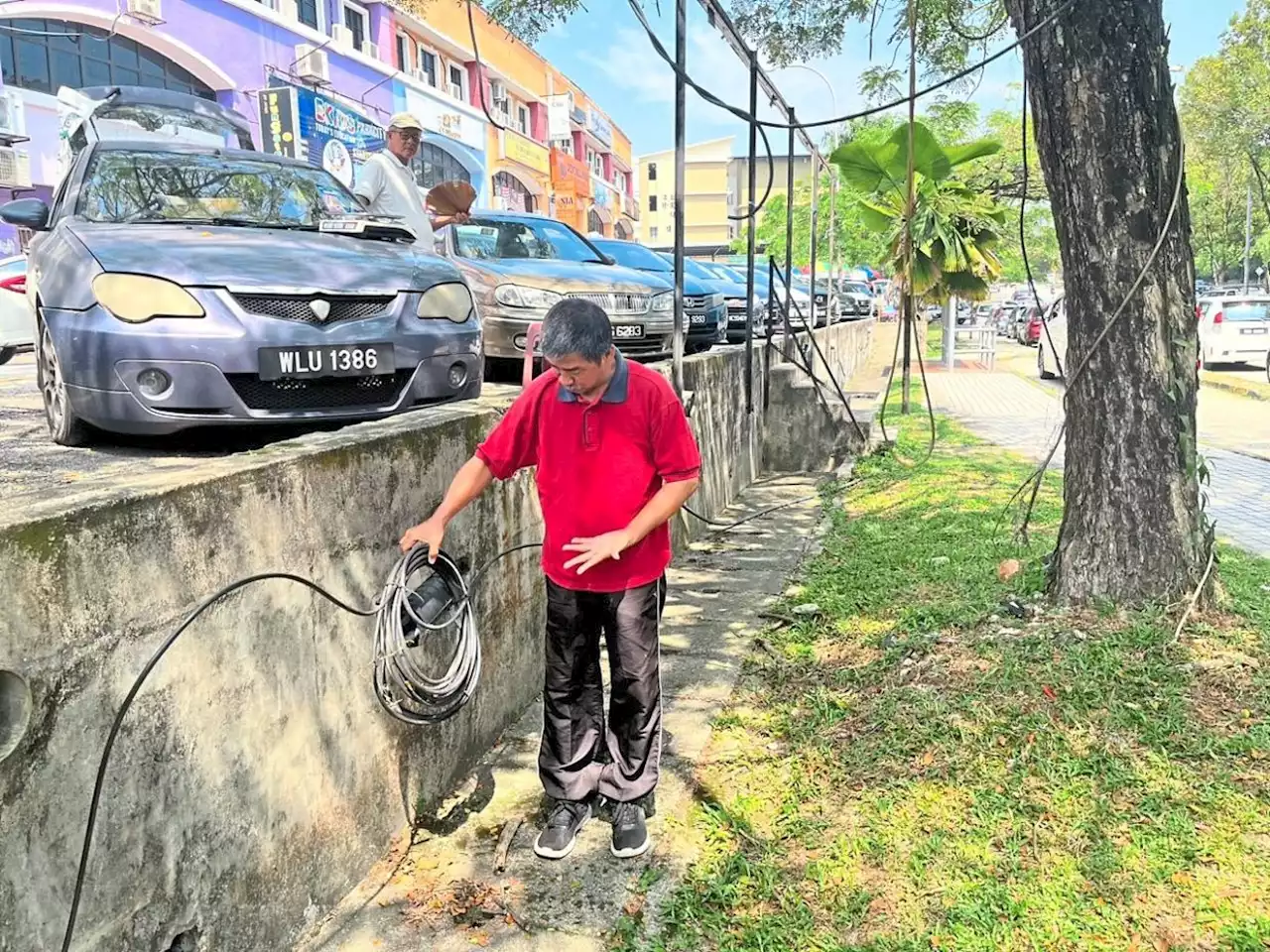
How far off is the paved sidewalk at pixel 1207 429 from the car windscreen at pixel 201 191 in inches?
195

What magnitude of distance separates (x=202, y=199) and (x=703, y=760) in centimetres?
391

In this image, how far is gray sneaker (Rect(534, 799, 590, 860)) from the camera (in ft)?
9.87

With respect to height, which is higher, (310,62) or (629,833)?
(310,62)

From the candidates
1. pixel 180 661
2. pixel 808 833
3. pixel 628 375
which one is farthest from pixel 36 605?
pixel 808 833

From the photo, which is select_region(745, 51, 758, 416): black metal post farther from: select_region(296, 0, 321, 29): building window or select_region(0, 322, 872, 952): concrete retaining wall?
select_region(296, 0, 321, 29): building window

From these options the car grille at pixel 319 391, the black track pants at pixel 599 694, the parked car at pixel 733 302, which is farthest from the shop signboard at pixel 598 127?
the black track pants at pixel 599 694

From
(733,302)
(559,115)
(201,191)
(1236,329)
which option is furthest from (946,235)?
(559,115)

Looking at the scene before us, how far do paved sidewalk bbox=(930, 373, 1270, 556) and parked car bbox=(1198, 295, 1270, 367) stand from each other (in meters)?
3.81

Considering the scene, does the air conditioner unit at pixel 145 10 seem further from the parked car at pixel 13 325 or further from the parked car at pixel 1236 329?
the parked car at pixel 1236 329

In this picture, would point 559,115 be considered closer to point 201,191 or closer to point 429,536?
point 201,191

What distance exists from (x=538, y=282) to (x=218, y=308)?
3.42m

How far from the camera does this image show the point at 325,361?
410cm

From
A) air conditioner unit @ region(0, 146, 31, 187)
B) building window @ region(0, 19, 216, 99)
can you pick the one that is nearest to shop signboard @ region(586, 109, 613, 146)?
building window @ region(0, 19, 216, 99)

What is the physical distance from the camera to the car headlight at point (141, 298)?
3836mm
